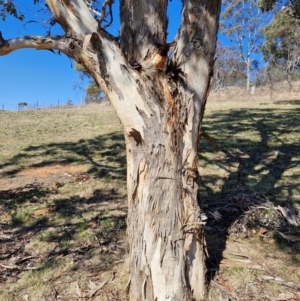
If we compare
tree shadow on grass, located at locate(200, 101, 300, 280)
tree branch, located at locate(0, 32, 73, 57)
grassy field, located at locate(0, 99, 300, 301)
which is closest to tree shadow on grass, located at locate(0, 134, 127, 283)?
grassy field, located at locate(0, 99, 300, 301)

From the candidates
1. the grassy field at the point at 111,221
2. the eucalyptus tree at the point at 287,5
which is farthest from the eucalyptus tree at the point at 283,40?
the grassy field at the point at 111,221

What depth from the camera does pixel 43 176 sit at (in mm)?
5773

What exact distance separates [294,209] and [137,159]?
2.34 metres

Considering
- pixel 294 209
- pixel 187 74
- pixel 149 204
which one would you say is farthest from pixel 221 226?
pixel 187 74

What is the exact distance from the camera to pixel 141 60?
7.40 feet

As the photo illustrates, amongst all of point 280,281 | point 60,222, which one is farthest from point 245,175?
point 60,222

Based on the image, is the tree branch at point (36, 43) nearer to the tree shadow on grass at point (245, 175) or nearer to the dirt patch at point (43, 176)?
the tree shadow on grass at point (245, 175)

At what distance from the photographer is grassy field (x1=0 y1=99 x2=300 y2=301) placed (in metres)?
2.70

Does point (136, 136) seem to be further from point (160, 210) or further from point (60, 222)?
point (60, 222)

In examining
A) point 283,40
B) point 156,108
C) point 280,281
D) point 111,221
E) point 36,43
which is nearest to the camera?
point 156,108

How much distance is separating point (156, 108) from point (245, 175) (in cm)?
351

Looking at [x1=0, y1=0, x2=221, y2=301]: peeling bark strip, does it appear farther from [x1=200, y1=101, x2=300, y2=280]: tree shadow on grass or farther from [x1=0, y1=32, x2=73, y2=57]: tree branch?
[x1=200, y1=101, x2=300, y2=280]: tree shadow on grass

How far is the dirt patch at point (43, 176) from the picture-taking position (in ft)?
17.9

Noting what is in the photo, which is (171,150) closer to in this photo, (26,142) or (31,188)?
(31,188)
